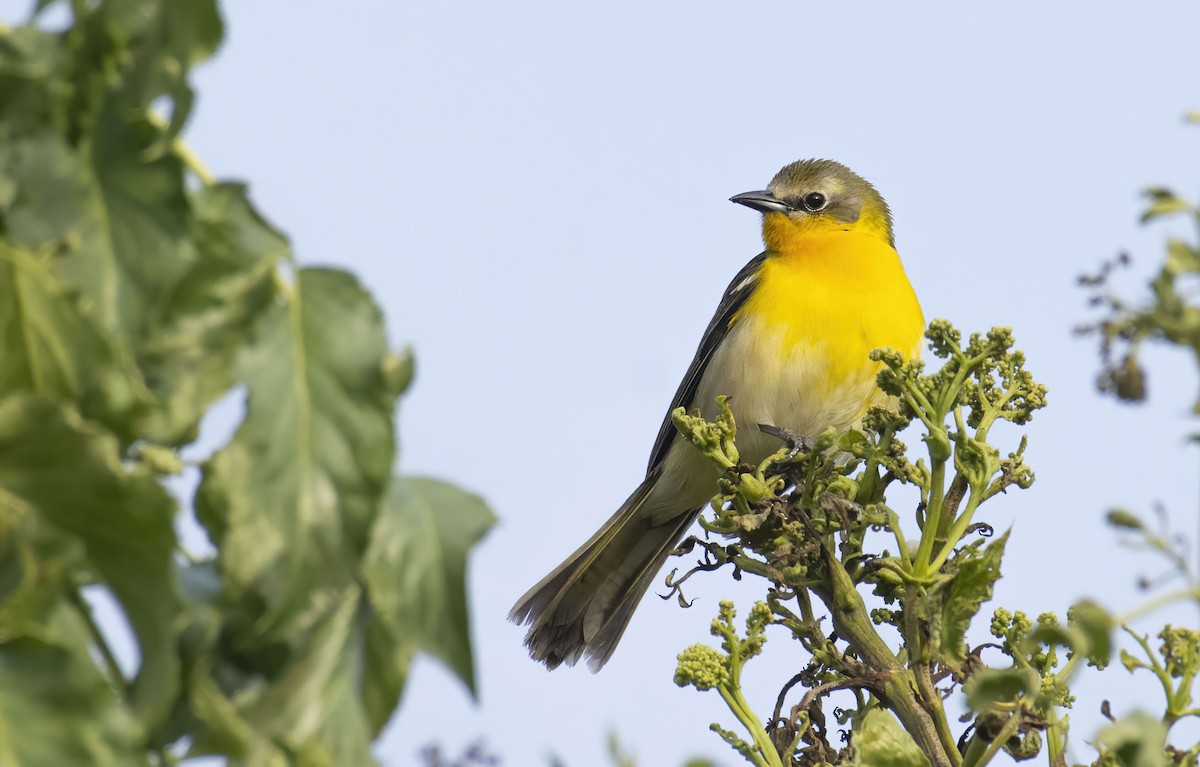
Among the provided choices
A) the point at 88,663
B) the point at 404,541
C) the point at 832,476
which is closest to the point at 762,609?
the point at 832,476

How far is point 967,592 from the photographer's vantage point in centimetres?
298

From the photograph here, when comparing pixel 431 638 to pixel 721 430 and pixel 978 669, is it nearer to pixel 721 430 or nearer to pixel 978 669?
pixel 978 669

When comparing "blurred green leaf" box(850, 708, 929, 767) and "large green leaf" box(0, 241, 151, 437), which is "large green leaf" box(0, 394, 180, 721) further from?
"blurred green leaf" box(850, 708, 929, 767)

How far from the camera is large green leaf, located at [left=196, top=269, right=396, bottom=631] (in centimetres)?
148

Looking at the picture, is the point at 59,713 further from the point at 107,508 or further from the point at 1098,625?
the point at 1098,625

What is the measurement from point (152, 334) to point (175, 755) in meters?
0.49

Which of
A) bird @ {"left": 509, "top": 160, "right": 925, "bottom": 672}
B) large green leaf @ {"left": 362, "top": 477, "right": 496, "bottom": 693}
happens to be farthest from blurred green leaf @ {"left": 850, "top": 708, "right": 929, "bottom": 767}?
bird @ {"left": 509, "top": 160, "right": 925, "bottom": 672}

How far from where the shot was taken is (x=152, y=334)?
5.08 feet

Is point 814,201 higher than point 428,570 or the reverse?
higher

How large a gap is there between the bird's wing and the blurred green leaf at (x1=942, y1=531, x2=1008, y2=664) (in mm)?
5527

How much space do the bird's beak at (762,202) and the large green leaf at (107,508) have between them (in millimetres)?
8220

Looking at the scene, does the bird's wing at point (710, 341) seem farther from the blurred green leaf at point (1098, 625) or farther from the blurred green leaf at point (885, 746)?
the blurred green leaf at point (1098, 625)

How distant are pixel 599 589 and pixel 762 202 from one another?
3024mm

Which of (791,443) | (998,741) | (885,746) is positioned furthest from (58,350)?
(791,443)
